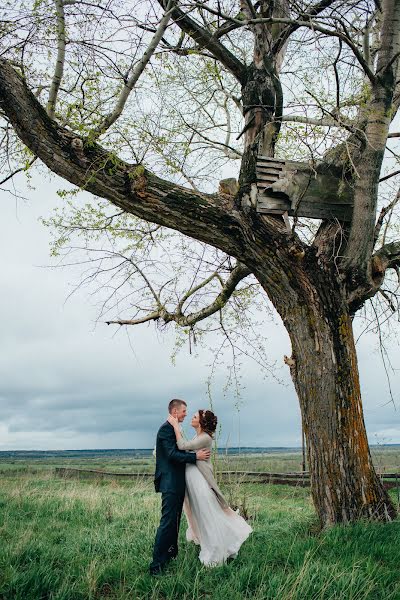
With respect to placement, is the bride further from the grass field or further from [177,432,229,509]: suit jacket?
the grass field

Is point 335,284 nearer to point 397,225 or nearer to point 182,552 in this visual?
point 397,225

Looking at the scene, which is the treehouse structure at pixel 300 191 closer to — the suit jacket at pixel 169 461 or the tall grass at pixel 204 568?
the suit jacket at pixel 169 461

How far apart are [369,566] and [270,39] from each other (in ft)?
22.3

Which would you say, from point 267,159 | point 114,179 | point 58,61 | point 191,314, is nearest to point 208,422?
point 114,179

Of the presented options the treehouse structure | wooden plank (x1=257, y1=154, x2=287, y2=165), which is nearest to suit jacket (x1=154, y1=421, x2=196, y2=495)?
the treehouse structure

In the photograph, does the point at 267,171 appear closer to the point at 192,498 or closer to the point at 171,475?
the point at 171,475

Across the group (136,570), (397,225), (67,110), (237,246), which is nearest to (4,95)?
(67,110)

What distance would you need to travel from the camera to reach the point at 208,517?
5777 millimetres

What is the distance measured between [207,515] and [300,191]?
4.00 m

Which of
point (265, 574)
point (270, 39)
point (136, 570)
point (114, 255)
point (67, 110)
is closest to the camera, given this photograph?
point (265, 574)

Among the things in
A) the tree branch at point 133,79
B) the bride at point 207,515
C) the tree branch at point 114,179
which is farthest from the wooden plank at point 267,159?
the bride at point 207,515

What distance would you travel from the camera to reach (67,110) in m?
6.45

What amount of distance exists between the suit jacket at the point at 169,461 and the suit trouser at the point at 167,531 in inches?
3.5

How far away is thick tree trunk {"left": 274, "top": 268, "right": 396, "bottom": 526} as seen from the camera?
5996mm
